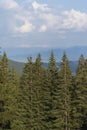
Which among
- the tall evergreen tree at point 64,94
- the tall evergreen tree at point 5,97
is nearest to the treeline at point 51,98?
the tall evergreen tree at point 64,94

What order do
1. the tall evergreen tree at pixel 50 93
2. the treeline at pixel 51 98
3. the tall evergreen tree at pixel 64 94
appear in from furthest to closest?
the tall evergreen tree at pixel 50 93 → the treeline at pixel 51 98 → the tall evergreen tree at pixel 64 94

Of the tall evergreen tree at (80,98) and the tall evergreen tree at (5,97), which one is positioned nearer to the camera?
the tall evergreen tree at (80,98)

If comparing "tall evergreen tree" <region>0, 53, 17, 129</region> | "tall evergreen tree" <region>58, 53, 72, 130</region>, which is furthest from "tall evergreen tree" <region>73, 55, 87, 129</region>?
"tall evergreen tree" <region>0, 53, 17, 129</region>

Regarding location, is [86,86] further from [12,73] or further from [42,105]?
[12,73]

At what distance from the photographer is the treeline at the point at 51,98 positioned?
7525 centimetres

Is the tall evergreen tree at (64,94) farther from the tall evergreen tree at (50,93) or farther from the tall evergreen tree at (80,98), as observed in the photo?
the tall evergreen tree at (50,93)

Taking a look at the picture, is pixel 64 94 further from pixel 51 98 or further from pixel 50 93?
pixel 50 93

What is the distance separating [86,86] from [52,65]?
7.65 meters

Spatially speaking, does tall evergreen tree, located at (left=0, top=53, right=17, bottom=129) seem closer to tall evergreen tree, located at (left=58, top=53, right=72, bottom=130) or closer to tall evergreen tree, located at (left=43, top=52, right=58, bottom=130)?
tall evergreen tree, located at (left=43, top=52, right=58, bottom=130)

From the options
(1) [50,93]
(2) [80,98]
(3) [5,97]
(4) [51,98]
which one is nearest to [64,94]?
(2) [80,98]

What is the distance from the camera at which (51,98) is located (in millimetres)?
79438

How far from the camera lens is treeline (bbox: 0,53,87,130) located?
7525 cm

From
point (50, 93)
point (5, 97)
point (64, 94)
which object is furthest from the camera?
point (5, 97)

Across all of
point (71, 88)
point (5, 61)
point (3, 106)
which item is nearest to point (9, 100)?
point (3, 106)
